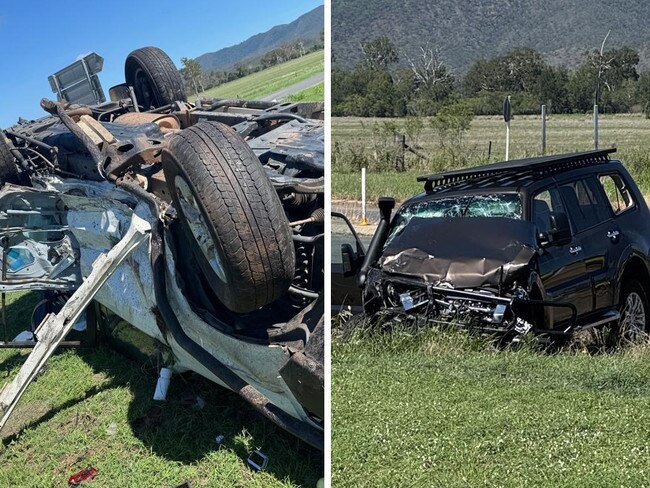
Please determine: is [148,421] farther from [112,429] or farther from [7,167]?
A: [7,167]

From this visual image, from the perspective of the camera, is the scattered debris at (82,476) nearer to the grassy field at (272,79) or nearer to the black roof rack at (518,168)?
the grassy field at (272,79)

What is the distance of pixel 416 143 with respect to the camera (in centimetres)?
257

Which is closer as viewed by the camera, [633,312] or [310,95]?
[633,312]

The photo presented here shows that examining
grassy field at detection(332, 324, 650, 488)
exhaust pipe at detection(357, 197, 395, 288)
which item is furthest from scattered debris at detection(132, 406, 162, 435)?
exhaust pipe at detection(357, 197, 395, 288)

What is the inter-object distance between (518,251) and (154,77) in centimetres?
365

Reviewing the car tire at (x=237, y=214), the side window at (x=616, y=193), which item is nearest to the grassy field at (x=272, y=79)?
the car tire at (x=237, y=214)

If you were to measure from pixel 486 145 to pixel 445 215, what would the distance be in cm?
39

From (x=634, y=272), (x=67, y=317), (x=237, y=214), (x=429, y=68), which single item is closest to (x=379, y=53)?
(x=429, y=68)

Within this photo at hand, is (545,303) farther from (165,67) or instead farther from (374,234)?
(165,67)

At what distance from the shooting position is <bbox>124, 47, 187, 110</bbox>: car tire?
17.5 ft

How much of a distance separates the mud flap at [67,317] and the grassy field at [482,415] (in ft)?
3.98

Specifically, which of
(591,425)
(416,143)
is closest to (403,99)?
(416,143)

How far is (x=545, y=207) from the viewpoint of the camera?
235 centimetres

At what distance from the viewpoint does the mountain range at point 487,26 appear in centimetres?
231
